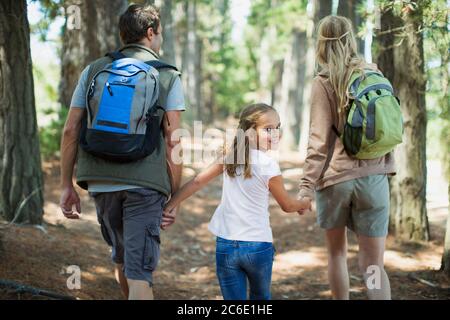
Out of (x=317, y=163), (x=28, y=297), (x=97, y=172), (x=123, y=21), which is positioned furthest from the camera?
(x=28, y=297)

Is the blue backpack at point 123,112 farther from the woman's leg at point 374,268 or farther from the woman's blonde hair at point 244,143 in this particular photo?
the woman's leg at point 374,268

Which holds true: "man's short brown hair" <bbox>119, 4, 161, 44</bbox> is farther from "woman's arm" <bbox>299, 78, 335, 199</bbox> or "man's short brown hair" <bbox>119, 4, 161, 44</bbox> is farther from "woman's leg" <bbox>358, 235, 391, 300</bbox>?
"woman's leg" <bbox>358, 235, 391, 300</bbox>

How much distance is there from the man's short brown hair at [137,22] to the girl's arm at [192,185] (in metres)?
0.96

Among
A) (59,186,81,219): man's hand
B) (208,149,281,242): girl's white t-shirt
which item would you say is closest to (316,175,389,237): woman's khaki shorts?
(208,149,281,242): girl's white t-shirt

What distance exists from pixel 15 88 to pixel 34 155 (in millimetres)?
778

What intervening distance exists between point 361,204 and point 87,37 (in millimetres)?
7582

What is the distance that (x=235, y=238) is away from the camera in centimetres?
361

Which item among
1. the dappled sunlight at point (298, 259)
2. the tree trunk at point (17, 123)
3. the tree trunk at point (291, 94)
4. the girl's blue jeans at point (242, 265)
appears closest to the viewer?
the girl's blue jeans at point (242, 265)

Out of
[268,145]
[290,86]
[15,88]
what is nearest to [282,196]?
[268,145]

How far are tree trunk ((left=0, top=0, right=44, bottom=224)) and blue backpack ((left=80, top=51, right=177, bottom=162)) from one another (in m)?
2.94

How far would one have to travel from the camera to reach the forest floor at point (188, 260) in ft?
17.4

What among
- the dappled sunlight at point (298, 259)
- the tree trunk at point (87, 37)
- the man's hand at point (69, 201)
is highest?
the tree trunk at point (87, 37)

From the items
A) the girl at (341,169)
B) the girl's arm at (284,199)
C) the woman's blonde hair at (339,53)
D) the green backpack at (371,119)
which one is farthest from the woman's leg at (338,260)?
the woman's blonde hair at (339,53)
